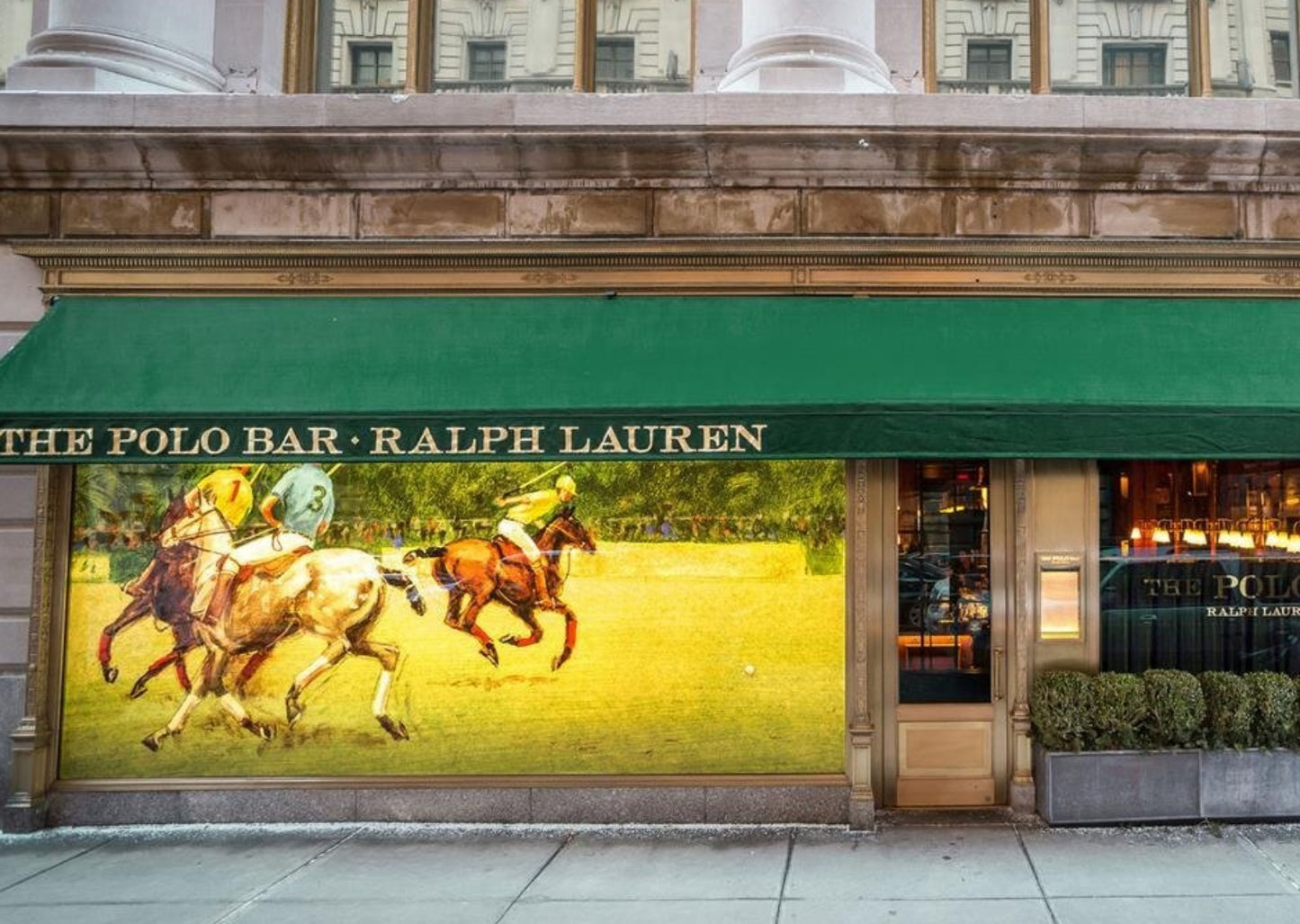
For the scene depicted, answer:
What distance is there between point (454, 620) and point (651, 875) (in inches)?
97.2

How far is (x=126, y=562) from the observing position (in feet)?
23.0

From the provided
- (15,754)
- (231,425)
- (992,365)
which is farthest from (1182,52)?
(15,754)

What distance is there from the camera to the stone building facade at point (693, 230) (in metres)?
6.86

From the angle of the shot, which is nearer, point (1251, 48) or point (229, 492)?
point (229, 492)

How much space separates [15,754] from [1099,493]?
8764 mm

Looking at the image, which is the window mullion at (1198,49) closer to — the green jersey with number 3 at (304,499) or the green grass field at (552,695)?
the green grass field at (552,695)

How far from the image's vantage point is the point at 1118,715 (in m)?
6.52

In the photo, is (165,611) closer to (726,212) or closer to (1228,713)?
(726,212)

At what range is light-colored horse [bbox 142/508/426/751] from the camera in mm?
6957

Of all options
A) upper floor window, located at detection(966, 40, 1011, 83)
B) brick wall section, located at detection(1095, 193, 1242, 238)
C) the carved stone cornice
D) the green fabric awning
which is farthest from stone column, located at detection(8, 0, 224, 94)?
brick wall section, located at detection(1095, 193, 1242, 238)

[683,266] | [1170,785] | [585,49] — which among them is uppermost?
[585,49]

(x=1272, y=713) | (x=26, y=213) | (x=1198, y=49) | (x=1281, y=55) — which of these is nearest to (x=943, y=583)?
(x=1272, y=713)

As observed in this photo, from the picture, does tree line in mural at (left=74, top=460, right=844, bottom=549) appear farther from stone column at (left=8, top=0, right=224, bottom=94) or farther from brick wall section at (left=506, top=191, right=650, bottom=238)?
stone column at (left=8, top=0, right=224, bottom=94)

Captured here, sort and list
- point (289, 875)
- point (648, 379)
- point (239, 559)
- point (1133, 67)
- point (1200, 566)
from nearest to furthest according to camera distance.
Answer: point (289, 875)
point (648, 379)
point (239, 559)
point (1200, 566)
point (1133, 67)
